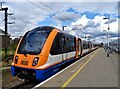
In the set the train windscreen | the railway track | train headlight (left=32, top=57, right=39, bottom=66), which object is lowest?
the railway track

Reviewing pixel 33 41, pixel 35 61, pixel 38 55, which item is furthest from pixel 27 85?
pixel 33 41

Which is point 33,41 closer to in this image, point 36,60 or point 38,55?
point 38,55

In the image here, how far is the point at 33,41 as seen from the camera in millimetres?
13797

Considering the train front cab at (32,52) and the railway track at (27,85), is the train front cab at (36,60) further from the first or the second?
the railway track at (27,85)

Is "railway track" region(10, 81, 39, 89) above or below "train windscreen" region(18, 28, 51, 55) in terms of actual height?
below

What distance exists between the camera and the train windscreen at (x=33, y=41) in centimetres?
1327

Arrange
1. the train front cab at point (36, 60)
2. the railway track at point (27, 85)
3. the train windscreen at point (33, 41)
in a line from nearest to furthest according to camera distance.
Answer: the train front cab at point (36, 60) → the railway track at point (27, 85) → the train windscreen at point (33, 41)

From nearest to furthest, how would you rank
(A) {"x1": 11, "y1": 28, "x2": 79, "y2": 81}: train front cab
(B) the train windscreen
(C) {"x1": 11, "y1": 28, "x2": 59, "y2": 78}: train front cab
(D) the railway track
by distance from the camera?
(A) {"x1": 11, "y1": 28, "x2": 79, "y2": 81}: train front cab → (C) {"x1": 11, "y1": 28, "x2": 59, "y2": 78}: train front cab → (D) the railway track → (B) the train windscreen

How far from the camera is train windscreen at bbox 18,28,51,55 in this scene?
43.5ft

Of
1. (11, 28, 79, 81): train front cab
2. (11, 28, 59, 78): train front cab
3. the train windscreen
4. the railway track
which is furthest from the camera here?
the train windscreen

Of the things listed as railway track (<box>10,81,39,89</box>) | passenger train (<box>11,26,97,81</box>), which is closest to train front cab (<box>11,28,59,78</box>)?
passenger train (<box>11,26,97,81</box>)

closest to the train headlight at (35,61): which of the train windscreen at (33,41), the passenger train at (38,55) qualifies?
the passenger train at (38,55)

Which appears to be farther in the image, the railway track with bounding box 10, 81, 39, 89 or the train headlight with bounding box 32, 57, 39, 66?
the railway track with bounding box 10, 81, 39, 89

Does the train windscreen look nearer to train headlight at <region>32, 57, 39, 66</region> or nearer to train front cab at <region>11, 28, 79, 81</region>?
train front cab at <region>11, 28, 79, 81</region>
